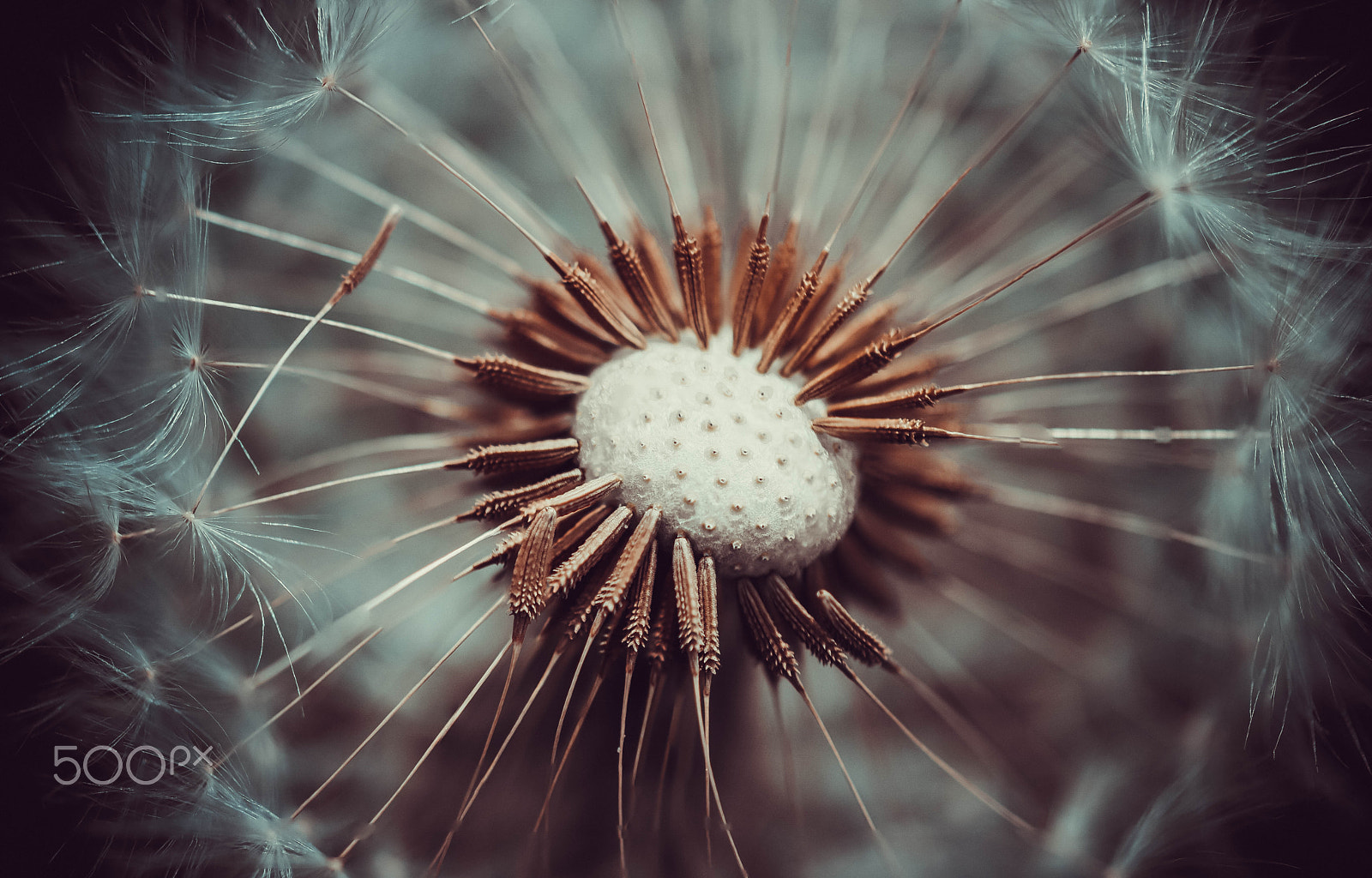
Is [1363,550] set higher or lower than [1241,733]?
higher

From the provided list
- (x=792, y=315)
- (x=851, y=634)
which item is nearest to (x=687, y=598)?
(x=851, y=634)

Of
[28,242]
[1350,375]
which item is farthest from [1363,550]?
[28,242]

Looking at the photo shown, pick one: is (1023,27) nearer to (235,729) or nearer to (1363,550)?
(1363,550)

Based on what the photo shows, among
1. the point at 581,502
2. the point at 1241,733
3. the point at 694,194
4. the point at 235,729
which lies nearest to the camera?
the point at 581,502

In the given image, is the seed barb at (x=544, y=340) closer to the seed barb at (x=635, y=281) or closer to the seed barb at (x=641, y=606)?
the seed barb at (x=635, y=281)

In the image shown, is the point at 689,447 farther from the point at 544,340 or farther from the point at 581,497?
the point at 544,340

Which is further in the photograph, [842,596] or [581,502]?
[842,596]
